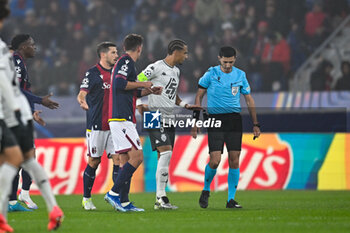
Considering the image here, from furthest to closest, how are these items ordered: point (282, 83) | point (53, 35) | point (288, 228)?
1. point (53, 35)
2. point (282, 83)
3. point (288, 228)

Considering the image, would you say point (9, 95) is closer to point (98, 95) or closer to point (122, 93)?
point (122, 93)

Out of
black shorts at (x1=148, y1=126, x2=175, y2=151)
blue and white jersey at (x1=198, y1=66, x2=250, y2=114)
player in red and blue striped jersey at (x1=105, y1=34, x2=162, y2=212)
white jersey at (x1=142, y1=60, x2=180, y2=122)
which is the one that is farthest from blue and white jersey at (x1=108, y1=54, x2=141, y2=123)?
blue and white jersey at (x1=198, y1=66, x2=250, y2=114)

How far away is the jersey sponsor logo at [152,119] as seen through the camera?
10.1 m

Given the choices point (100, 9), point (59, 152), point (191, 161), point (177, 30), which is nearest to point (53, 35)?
point (100, 9)

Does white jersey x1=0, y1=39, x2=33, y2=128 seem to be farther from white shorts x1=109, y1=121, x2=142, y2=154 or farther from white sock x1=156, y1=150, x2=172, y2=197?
white sock x1=156, y1=150, x2=172, y2=197

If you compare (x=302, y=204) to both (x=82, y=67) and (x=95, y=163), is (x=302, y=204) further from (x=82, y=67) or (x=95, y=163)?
(x=82, y=67)

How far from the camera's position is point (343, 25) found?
19.4m

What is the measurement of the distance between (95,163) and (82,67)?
36.6 feet

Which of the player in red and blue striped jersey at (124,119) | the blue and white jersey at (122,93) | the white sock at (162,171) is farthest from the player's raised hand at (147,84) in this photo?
the white sock at (162,171)

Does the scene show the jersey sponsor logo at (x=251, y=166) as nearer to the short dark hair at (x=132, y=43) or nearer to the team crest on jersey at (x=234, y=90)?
the team crest on jersey at (x=234, y=90)

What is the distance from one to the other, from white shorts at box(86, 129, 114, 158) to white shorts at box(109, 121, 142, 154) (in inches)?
38.3

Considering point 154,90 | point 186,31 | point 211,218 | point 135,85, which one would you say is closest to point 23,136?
point 211,218

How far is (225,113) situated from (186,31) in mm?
10765

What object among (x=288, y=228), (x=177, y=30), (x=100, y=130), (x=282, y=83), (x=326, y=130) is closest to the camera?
(x=288, y=228)
